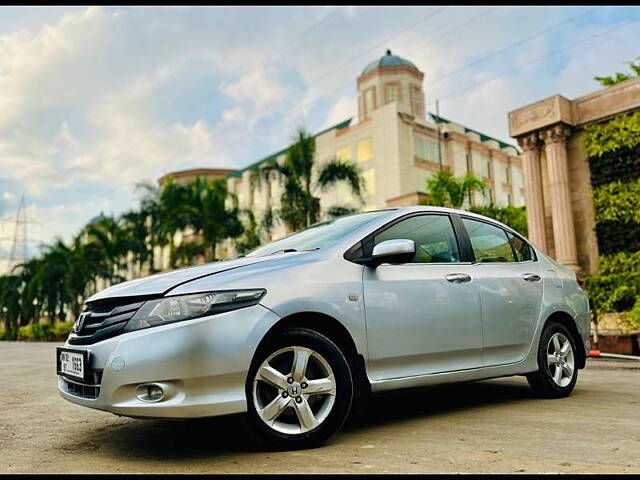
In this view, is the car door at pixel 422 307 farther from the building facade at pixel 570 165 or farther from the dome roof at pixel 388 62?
the dome roof at pixel 388 62

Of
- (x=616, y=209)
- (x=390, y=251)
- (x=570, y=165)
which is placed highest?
(x=570, y=165)

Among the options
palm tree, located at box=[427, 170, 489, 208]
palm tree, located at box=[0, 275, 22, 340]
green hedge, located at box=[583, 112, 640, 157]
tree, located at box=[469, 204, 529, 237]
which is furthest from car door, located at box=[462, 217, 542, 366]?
palm tree, located at box=[0, 275, 22, 340]

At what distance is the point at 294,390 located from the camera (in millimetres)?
3549

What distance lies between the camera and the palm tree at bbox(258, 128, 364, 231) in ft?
75.6

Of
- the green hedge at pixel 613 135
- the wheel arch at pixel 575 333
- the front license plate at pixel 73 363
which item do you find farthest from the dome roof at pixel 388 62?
the front license plate at pixel 73 363

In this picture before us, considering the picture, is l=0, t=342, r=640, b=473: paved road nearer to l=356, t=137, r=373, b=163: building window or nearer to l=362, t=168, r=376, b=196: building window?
l=362, t=168, r=376, b=196: building window

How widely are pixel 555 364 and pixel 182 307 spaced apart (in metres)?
3.50

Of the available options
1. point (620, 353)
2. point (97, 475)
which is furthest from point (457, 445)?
point (620, 353)

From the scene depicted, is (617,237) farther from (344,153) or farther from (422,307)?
(344,153)

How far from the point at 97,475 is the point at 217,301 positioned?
1.07 m

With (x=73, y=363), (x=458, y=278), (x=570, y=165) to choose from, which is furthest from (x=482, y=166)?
(x=73, y=363)

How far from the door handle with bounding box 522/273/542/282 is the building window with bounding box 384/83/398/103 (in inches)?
1668

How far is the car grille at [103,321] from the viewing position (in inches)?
137

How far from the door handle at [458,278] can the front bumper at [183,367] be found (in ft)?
5.72
